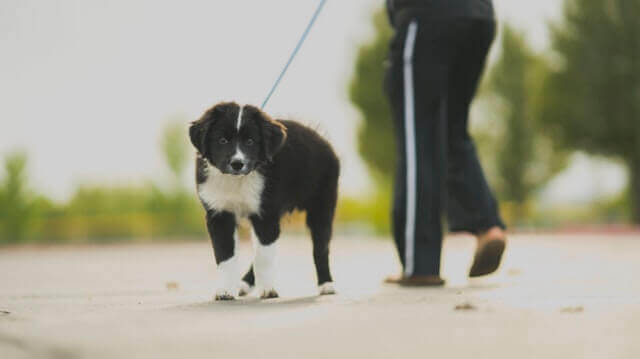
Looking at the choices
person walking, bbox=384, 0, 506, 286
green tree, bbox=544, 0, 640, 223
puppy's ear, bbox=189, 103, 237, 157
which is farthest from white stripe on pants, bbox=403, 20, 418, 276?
green tree, bbox=544, 0, 640, 223

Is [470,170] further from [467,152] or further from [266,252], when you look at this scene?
[266,252]

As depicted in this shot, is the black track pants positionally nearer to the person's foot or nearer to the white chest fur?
the person's foot

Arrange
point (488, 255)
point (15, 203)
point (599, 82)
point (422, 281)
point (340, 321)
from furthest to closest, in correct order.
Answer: point (599, 82) → point (15, 203) → point (488, 255) → point (422, 281) → point (340, 321)

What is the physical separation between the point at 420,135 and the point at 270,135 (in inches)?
59.5

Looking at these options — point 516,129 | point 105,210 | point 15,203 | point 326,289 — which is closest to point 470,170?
point 326,289

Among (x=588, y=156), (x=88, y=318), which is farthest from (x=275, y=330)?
(x=588, y=156)

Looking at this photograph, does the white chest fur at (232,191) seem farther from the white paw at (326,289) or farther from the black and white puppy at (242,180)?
the white paw at (326,289)

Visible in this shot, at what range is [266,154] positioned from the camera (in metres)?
4.75

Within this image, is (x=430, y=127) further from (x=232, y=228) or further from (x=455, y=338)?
(x=455, y=338)

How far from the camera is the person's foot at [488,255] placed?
5.87m

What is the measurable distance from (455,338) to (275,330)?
0.70 meters

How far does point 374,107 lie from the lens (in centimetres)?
3266

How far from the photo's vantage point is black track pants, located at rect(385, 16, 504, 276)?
19.1 feet

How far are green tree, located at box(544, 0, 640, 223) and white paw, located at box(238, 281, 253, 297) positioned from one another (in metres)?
26.8
